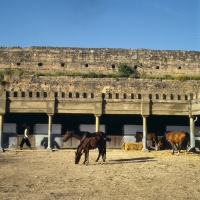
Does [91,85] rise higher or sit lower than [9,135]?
higher

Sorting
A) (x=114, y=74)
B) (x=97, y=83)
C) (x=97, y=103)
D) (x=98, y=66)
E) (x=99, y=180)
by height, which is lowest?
(x=99, y=180)

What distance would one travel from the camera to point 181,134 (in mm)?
16578

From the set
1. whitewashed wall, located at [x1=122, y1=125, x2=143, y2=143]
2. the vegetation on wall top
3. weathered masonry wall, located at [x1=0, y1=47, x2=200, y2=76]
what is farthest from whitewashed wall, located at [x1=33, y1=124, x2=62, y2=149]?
weathered masonry wall, located at [x1=0, y1=47, x2=200, y2=76]

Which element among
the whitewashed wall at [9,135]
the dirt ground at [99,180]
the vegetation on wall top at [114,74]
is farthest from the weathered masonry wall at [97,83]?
the dirt ground at [99,180]

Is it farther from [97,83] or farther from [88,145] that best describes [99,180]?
[97,83]

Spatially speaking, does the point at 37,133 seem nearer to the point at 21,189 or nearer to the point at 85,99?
the point at 85,99

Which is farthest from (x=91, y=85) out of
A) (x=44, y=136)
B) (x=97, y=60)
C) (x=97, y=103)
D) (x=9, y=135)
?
(x=97, y=103)

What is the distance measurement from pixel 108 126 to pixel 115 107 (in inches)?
119

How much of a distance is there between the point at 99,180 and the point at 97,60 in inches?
1038

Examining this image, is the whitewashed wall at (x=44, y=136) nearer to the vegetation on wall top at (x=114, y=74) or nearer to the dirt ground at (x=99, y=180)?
the dirt ground at (x=99, y=180)

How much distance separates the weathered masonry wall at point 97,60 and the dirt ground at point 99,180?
73.0ft

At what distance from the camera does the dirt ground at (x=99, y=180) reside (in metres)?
7.86

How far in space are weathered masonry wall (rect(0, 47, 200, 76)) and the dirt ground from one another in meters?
22.2

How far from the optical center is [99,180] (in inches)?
383
